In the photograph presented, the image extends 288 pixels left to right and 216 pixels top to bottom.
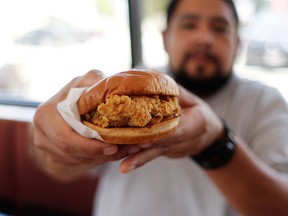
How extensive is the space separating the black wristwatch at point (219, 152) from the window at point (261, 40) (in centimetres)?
38

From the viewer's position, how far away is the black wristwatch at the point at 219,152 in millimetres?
912

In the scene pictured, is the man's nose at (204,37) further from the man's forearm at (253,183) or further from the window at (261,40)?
the man's forearm at (253,183)

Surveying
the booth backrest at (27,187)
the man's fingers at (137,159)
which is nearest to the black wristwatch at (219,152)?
the man's fingers at (137,159)

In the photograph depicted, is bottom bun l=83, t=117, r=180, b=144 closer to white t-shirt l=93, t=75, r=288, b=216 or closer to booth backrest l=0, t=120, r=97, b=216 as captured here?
white t-shirt l=93, t=75, r=288, b=216

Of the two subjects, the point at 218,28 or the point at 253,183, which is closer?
the point at 253,183

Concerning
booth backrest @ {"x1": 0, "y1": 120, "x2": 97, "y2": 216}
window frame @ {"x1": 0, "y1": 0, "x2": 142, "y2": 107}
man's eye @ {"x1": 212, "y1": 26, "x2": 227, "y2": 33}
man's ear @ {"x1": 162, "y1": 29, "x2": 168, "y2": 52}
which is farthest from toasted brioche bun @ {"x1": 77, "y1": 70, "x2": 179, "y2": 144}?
booth backrest @ {"x1": 0, "y1": 120, "x2": 97, "y2": 216}

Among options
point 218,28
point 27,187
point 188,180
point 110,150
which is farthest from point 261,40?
point 27,187

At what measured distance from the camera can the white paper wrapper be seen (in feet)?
2.12

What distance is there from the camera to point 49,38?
1.71m

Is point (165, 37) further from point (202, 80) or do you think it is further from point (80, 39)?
point (80, 39)

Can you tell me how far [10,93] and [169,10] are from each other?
0.88 metres

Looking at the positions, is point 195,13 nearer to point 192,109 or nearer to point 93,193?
point 192,109

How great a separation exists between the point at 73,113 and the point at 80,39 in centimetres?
97

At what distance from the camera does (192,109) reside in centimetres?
85
